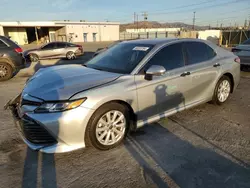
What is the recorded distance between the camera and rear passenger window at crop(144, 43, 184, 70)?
3.58 m

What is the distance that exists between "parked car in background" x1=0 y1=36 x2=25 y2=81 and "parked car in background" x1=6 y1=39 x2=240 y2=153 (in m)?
5.35

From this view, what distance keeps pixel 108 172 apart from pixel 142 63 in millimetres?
1709

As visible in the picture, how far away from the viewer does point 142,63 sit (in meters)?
3.42

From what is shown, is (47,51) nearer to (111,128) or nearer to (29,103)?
(29,103)

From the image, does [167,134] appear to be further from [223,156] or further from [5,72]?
[5,72]

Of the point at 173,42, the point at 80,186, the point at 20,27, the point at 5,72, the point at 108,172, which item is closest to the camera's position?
the point at 80,186

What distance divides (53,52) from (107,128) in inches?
510

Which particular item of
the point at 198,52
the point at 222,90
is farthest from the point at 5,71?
the point at 222,90

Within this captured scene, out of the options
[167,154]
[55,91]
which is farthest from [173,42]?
[55,91]

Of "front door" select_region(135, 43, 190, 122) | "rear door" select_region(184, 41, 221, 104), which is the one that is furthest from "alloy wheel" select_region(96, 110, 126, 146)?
"rear door" select_region(184, 41, 221, 104)

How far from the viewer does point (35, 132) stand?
2762 mm

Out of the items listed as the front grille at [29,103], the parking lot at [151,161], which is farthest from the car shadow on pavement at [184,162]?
the front grille at [29,103]

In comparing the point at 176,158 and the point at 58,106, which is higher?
the point at 58,106

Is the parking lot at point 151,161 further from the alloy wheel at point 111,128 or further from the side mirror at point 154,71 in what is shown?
the side mirror at point 154,71
